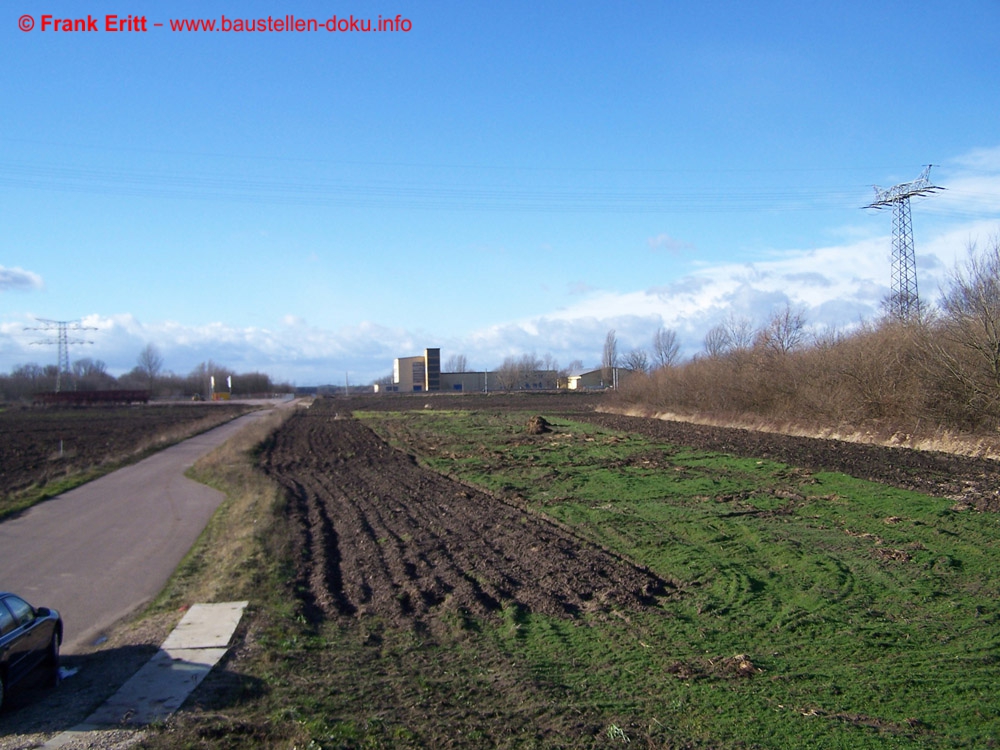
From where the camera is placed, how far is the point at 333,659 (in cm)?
777

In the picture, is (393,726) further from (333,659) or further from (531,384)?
(531,384)

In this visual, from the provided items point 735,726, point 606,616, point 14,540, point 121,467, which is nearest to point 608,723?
point 735,726

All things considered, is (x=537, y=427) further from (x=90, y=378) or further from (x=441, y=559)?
(x=90, y=378)

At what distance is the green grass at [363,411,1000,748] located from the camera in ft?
19.2

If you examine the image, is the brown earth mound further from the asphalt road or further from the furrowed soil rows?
the asphalt road

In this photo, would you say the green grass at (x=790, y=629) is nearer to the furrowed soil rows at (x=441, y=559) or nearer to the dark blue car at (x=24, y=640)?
the furrowed soil rows at (x=441, y=559)

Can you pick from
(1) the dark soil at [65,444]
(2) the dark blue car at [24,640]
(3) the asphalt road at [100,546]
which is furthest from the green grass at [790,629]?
(1) the dark soil at [65,444]

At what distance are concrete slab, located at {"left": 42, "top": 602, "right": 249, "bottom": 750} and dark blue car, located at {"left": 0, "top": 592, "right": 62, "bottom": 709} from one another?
90 centimetres

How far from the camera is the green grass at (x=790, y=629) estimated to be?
585 cm

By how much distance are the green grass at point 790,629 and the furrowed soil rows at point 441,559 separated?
2.28 ft

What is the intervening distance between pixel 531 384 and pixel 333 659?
148580 millimetres

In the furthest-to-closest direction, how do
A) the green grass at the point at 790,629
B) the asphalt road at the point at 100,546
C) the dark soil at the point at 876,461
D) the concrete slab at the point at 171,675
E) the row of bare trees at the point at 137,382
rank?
the row of bare trees at the point at 137,382
the dark soil at the point at 876,461
the asphalt road at the point at 100,546
the concrete slab at the point at 171,675
the green grass at the point at 790,629

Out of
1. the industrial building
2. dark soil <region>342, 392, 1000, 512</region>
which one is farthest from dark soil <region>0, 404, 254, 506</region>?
the industrial building

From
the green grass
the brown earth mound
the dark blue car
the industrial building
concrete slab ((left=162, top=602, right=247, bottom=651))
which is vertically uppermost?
the industrial building
